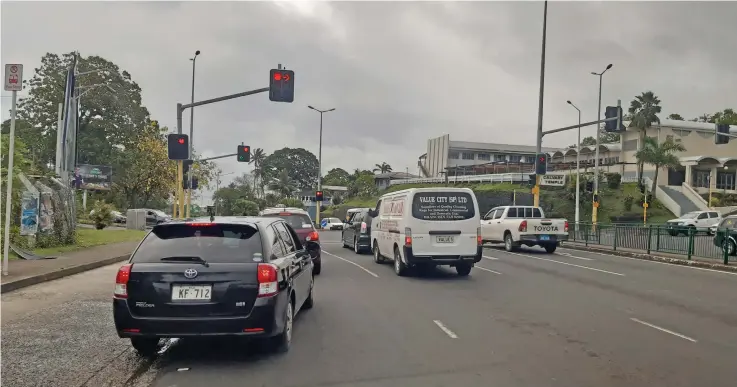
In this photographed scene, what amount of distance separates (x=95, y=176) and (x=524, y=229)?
43481mm

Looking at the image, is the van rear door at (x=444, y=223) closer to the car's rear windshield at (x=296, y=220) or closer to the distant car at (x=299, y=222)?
the distant car at (x=299, y=222)

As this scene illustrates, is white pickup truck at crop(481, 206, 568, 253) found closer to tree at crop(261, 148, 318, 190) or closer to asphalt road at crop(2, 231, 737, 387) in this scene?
asphalt road at crop(2, 231, 737, 387)

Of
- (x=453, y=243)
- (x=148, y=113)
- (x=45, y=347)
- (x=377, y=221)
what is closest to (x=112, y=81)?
(x=148, y=113)

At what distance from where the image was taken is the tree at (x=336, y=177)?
115m

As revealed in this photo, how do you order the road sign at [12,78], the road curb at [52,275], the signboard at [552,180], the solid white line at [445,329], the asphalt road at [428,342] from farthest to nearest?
the signboard at [552,180] → the road sign at [12,78] → the road curb at [52,275] → the solid white line at [445,329] → the asphalt road at [428,342]

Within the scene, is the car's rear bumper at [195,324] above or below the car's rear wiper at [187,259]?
below

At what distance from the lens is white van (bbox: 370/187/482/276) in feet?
46.2

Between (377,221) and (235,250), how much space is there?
11.2 metres

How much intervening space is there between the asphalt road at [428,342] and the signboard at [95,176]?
143ft

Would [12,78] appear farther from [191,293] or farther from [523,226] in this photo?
[523,226]

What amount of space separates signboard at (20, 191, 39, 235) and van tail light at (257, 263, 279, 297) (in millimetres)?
11257

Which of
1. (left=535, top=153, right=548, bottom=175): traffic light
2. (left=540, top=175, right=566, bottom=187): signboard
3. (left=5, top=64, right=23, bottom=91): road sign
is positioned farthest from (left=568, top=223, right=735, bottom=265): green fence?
(left=540, top=175, right=566, bottom=187): signboard

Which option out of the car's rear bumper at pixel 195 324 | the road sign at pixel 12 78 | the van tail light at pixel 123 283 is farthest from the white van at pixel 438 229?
the road sign at pixel 12 78

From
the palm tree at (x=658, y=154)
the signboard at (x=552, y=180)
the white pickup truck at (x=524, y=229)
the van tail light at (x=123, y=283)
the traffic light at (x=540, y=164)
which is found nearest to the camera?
the van tail light at (x=123, y=283)
